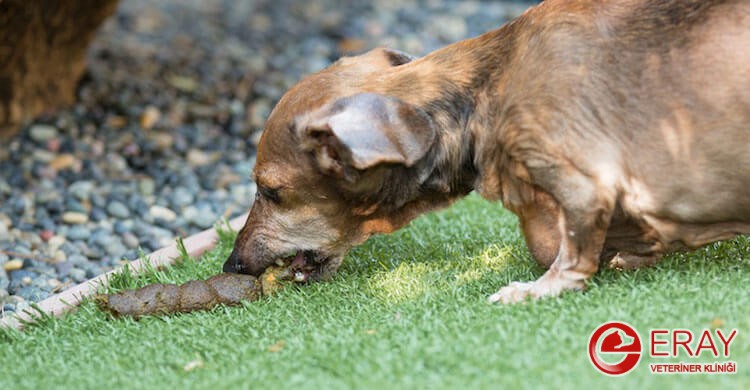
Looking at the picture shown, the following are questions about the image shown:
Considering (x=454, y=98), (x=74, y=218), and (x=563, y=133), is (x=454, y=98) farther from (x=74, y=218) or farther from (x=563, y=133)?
(x=74, y=218)

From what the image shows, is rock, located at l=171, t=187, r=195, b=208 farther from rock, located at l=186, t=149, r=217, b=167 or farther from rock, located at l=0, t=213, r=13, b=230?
rock, located at l=0, t=213, r=13, b=230

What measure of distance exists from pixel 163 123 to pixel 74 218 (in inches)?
70.1

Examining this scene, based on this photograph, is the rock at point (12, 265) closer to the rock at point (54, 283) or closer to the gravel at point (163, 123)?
the gravel at point (163, 123)

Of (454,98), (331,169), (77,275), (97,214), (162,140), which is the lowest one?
(77,275)

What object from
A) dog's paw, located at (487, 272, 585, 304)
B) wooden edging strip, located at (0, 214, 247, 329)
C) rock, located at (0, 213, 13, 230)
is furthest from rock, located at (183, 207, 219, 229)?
dog's paw, located at (487, 272, 585, 304)

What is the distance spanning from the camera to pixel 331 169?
4.17 metres

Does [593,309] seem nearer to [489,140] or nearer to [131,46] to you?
[489,140]

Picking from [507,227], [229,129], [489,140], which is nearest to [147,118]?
[229,129]

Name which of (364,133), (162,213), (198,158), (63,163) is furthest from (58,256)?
(364,133)

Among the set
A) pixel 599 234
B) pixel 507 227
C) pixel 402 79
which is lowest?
pixel 507 227

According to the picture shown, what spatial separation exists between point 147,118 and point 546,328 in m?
5.09

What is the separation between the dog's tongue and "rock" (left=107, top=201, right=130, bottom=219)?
2.25m

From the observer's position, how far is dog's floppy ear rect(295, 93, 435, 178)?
3.91 meters

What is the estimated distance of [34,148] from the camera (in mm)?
7340
